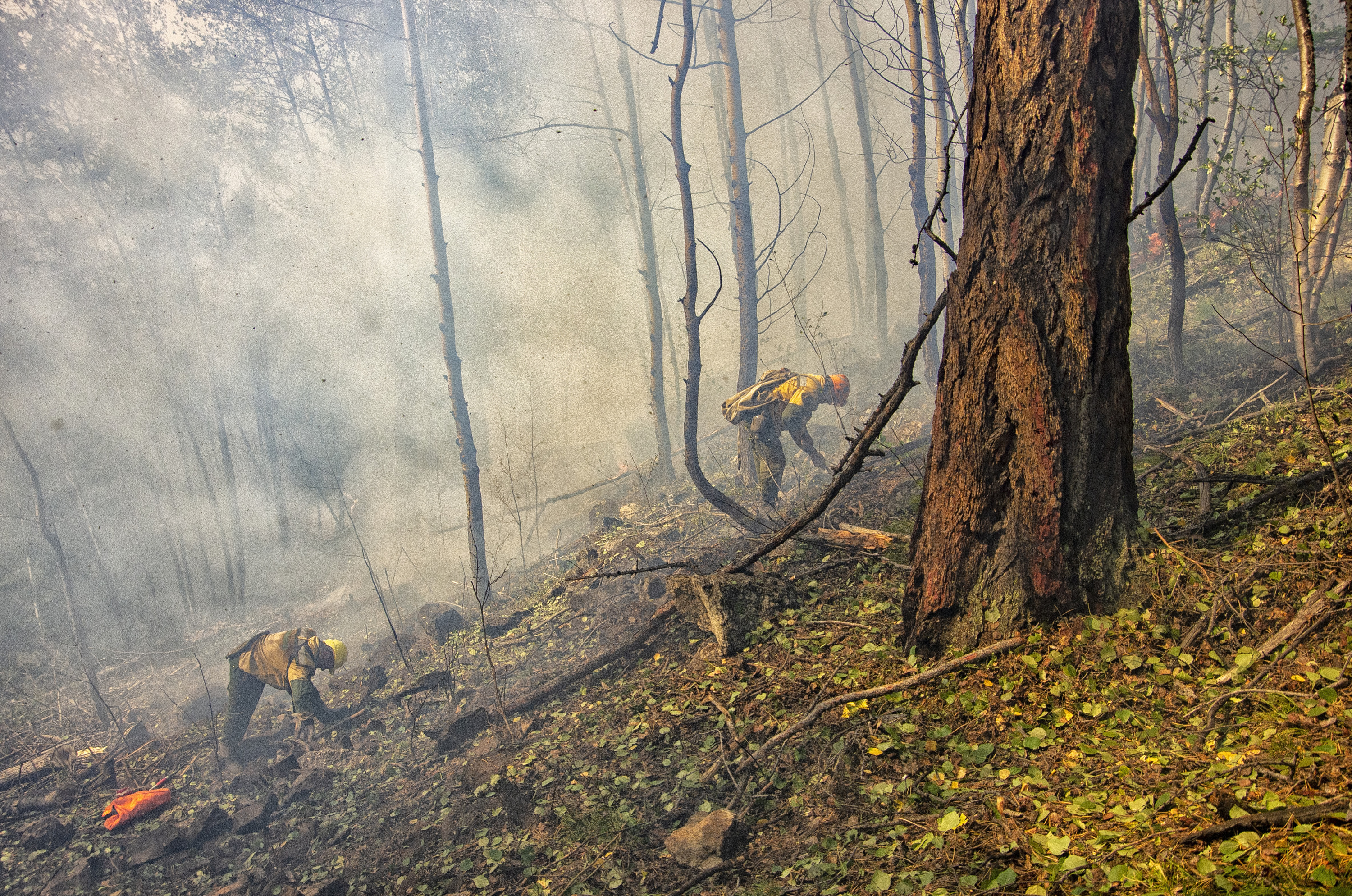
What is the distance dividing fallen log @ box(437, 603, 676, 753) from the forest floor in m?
0.09

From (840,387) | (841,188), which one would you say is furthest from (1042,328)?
(841,188)

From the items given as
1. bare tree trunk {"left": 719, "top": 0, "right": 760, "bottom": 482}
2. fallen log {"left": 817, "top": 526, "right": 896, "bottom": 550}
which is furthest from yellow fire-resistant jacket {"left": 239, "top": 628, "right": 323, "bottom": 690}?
bare tree trunk {"left": 719, "top": 0, "right": 760, "bottom": 482}

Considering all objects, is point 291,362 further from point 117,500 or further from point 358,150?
point 358,150

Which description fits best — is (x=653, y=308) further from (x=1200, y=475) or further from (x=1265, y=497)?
(x=1265, y=497)

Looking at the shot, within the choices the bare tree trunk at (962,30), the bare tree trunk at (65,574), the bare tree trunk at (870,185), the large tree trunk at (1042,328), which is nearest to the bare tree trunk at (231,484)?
the bare tree trunk at (65,574)

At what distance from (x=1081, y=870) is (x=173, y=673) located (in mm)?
16961

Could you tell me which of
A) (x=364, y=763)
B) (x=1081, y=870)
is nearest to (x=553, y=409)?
(x=364, y=763)

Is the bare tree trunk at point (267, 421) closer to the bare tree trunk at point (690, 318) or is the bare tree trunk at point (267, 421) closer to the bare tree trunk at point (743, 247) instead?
the bare tree trunk at point (743, 247)

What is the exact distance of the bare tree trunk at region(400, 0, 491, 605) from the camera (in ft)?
36.3

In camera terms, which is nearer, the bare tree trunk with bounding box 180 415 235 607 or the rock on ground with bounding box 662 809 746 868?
the rock on ground with bounding box 662 809 746 868

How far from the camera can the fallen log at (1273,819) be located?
1535mm

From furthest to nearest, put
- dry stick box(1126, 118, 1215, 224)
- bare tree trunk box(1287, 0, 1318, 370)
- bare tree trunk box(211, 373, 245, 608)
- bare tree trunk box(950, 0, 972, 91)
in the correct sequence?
bare tree trunk box(211, 373, 245, 608) < bare tree trunk box(950, 0, 972, 91) < bare tree trunk box(1287, 0, 1318, 370) < dry stick box(1126, 118, 1215, 224)

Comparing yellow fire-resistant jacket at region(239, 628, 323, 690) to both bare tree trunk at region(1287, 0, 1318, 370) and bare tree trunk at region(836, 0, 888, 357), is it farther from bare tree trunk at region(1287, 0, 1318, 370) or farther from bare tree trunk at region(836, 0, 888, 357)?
bare tree trunk at region(836, 0, 888, 357)

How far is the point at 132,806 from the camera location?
21.1 ft
